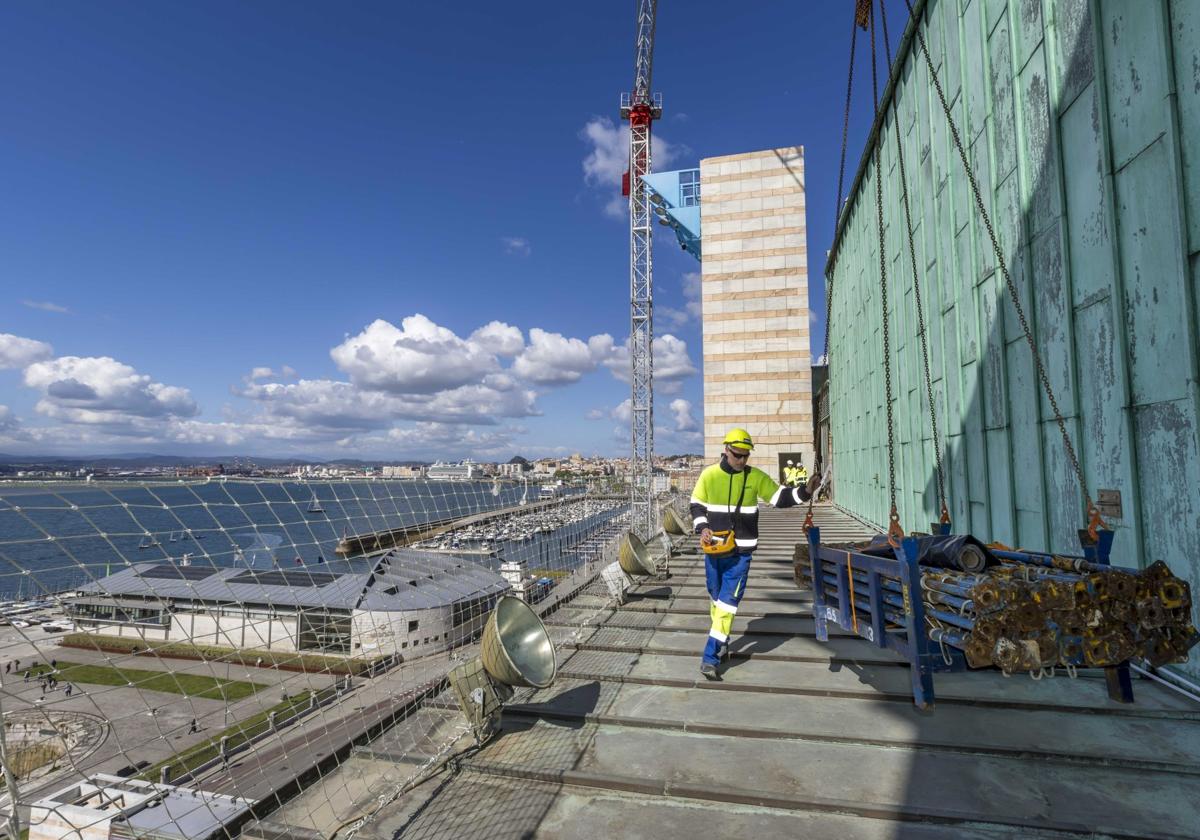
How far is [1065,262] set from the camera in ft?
17.9

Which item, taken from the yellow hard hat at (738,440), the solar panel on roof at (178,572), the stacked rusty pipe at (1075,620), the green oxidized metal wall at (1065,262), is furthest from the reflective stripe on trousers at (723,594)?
the solar panel on roof at (178,572)

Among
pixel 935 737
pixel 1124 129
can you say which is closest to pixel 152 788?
pixel 935 737

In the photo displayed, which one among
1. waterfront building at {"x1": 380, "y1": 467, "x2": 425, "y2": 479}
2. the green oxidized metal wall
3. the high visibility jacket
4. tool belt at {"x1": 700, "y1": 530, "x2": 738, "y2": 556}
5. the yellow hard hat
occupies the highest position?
the green oxidized metal wall

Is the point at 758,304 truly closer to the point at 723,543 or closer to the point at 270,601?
the point at 723,543

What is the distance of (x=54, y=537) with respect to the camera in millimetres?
2900

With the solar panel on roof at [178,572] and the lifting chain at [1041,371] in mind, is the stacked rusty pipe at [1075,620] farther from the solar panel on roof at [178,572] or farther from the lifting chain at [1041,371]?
the solar panel on roof at [178,572]

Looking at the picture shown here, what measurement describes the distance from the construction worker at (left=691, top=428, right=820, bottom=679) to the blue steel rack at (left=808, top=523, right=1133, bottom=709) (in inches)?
27.2

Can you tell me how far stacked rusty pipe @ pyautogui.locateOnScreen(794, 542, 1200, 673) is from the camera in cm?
331

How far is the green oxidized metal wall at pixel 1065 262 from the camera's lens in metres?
4.25

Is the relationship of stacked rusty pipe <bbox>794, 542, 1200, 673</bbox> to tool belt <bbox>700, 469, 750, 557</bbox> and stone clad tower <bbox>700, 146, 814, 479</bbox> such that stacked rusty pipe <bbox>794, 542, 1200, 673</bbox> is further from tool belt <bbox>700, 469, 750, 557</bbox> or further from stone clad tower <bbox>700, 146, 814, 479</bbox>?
stone clad tower <bbox>700, 146, 814, 479</bbox>

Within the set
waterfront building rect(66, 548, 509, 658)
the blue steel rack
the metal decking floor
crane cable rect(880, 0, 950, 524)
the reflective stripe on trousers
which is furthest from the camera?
crane cable rect(880, 0, 950, 524)

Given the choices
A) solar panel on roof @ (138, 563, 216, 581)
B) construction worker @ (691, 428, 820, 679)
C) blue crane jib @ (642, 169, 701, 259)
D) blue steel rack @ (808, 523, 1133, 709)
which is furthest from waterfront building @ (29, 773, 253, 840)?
Answer: blue crane jib @ (642, 169, 701, 259)

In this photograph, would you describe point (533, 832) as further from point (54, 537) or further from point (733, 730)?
point (54, 537)

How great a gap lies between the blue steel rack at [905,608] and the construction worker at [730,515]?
2.26ft
